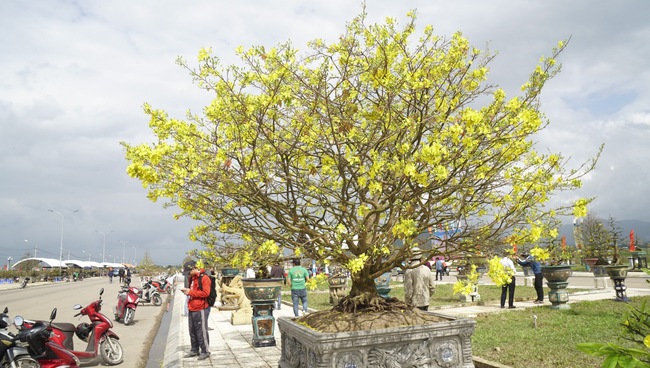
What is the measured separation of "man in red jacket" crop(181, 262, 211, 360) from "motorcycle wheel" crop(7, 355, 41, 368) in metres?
2.32

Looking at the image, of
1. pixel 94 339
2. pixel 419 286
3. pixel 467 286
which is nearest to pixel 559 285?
pixel 419 286

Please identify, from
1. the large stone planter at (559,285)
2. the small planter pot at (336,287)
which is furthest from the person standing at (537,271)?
the small planter pot at (336,287)

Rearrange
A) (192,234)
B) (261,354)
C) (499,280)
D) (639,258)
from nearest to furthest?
(499,280), (192,234), (261,354), (639,258)

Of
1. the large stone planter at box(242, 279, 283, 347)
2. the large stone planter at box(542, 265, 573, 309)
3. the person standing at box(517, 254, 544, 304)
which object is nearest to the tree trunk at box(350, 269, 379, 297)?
the large stone planter at box(242, 279, 283, 347)

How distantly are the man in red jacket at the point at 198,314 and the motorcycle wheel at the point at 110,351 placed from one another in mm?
1359

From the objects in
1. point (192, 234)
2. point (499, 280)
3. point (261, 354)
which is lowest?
point (261, 354)

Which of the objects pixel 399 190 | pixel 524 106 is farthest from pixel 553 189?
pixel 399 190

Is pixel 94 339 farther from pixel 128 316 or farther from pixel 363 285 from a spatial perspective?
pixel 128 316

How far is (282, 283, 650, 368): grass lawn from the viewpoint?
20.0 ft

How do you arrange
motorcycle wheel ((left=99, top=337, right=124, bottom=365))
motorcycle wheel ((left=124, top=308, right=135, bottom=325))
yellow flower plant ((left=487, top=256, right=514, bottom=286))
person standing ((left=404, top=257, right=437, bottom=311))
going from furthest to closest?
motorcycle wheel ((left=124, top=308, right=135, bottom=325)) < person standing ((left=404, top=257, right=437, bottom=311)) < motorcycle wheel ((left=99, top=337, right=124, bottom=365)) < yellow flower plant ((left=487, top=256, right=514, bottom=286))

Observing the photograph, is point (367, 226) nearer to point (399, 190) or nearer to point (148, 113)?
point (399, 190)

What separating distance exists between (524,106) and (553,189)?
94 cm

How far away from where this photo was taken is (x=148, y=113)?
15.1 ft

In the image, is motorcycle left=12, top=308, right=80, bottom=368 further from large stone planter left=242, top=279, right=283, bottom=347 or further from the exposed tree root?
the exposed tree root
